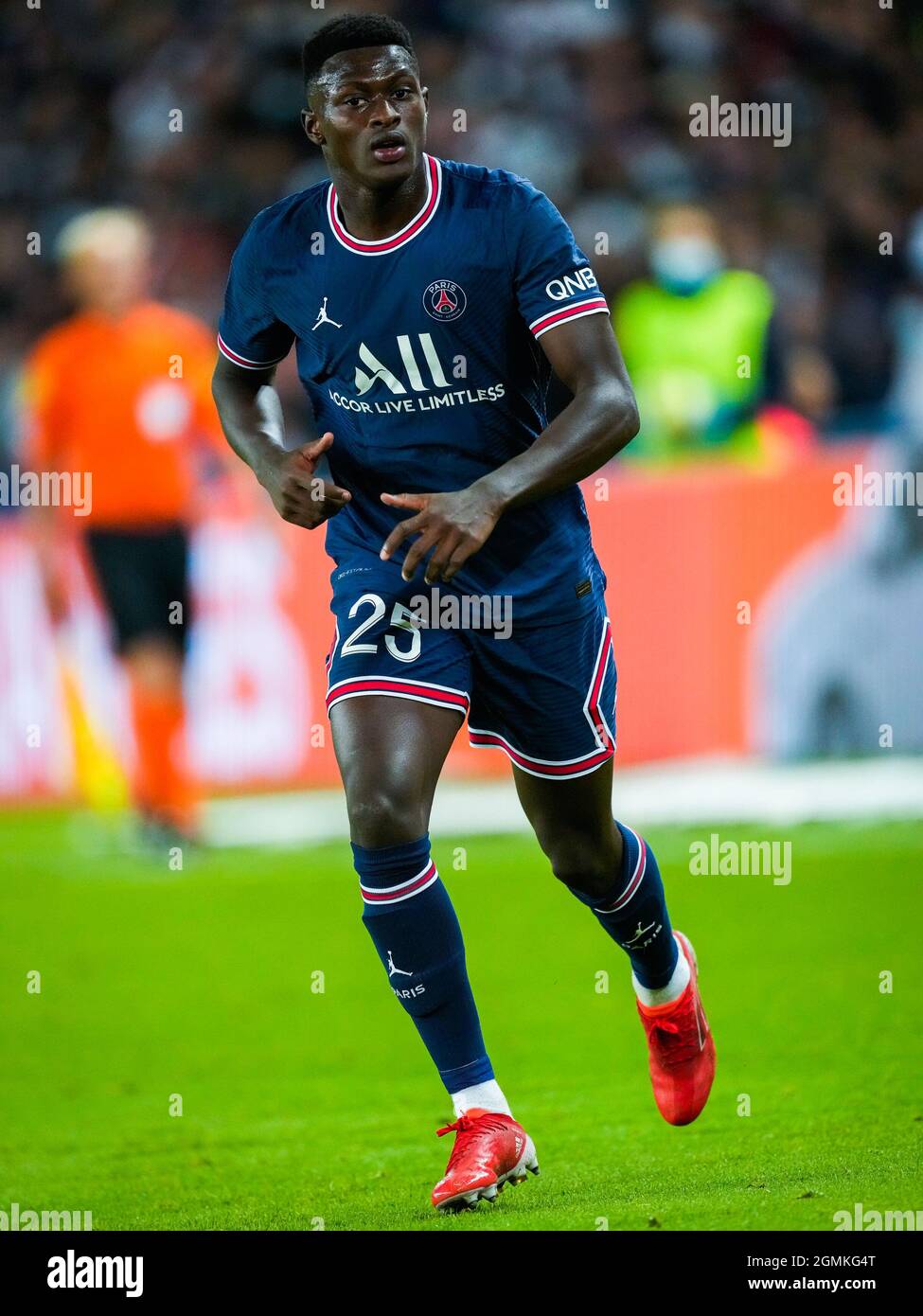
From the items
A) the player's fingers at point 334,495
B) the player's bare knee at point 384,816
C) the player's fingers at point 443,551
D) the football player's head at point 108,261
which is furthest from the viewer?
the football player's head at point 108,261

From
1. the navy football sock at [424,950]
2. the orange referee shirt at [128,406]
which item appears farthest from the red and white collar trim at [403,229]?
the orange referee shirt at [128,406]

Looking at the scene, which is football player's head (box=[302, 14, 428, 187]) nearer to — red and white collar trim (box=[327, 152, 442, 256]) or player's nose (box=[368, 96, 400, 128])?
player's nose (box=[368, 96, 400, 128])

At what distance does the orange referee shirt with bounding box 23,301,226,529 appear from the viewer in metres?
10.2

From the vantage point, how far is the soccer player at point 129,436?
1011cm

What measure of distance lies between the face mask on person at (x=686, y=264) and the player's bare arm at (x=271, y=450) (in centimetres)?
678

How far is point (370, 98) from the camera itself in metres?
4.16

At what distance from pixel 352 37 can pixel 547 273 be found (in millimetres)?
636

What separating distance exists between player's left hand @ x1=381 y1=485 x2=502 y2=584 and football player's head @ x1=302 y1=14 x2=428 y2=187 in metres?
0.74
